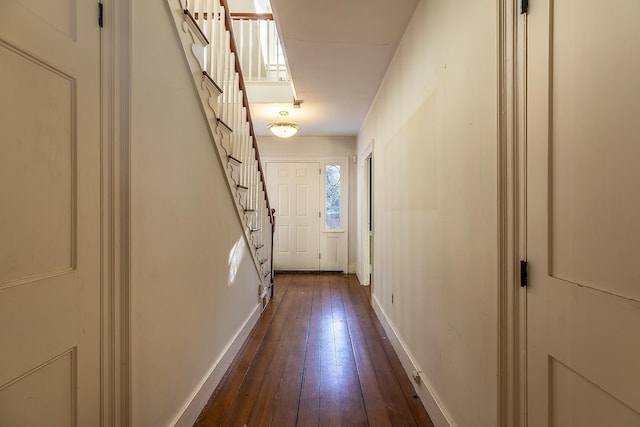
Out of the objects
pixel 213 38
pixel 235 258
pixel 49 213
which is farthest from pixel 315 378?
pixel 213 38

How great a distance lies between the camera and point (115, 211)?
1.07 meters

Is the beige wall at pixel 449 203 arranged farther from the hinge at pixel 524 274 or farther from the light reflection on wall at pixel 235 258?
the light reflection on wall at pixel 235 258

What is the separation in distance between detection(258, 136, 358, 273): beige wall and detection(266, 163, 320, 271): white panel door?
8.4 inches

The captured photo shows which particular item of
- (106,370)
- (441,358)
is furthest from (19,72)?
(441,358)

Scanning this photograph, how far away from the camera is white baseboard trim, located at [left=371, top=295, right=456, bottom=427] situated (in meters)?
1.57

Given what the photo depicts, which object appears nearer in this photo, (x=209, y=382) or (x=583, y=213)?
(x=583, y=213)

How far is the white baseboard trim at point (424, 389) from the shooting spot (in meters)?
1.57

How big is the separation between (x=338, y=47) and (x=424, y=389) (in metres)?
2.54

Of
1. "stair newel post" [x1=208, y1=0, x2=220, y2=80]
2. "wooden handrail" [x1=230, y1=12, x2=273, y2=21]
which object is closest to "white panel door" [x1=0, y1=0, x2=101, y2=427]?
"stair newel post" [x1=208, y1=0, x2=220, y2=80]

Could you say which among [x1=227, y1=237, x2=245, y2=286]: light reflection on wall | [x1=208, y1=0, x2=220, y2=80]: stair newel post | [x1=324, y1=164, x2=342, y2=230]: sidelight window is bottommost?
[x1=227, y1=237, x2=245, y2=286]: light reflection on wall

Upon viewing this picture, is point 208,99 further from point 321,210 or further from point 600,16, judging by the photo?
point 321,210

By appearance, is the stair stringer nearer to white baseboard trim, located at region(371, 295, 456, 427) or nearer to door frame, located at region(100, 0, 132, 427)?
door frame, located at region(100, 0, 132, 427)

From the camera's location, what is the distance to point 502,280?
1075 mm

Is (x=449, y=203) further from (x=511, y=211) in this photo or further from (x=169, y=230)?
(x=169, y=230)
